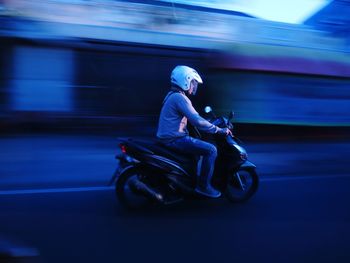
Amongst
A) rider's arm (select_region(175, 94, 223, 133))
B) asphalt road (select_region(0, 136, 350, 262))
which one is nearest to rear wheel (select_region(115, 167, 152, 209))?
asphalt road (select_region(0, 136, 350, 262))

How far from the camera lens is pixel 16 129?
1059cm

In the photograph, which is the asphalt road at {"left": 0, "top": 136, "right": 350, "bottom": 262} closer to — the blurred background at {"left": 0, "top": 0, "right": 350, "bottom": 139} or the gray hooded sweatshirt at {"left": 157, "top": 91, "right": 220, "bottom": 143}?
the gray hooded sweatshirt at {"left": 157, "top": 91, "right": 220, "bottom": 143}

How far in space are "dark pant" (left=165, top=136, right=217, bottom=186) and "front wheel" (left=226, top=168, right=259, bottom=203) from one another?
0.47m

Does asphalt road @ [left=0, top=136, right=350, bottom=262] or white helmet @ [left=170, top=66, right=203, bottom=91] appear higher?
white helmet @ [left=170, top=66, right=203, bottom=91]

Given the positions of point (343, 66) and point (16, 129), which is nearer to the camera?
point (16, 129)

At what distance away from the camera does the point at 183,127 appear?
5.46 metres

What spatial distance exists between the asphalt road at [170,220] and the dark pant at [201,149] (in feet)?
1.57

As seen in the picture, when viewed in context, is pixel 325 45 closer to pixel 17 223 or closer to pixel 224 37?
pixel 224 37

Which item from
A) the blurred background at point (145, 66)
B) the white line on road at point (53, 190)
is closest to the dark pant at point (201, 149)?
the white line on road at point (53, 190)

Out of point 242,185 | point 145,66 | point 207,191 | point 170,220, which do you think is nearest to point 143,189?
point 170,220

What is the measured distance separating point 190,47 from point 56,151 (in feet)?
17.5

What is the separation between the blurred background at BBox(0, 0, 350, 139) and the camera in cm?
1121

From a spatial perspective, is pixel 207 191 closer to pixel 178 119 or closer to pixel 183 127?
pixel 183 127

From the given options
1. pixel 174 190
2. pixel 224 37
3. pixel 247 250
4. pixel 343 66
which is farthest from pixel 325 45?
pixel 247 250
